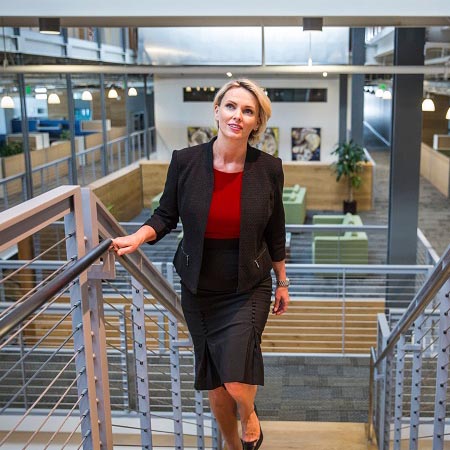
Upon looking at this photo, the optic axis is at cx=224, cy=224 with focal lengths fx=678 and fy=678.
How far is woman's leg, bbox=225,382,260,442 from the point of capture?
1.47 metres

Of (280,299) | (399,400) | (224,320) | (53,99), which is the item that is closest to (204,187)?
(224,320)

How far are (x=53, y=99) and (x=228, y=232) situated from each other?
6.32 metres

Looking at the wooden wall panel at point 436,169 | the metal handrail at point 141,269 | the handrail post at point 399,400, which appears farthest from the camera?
the wooden wall panel at point 436,169

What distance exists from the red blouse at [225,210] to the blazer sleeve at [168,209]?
103 mm

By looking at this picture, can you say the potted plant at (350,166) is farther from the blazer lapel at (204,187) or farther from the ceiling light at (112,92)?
the blazer lapel at (204,187)

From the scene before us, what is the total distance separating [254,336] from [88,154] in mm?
7211

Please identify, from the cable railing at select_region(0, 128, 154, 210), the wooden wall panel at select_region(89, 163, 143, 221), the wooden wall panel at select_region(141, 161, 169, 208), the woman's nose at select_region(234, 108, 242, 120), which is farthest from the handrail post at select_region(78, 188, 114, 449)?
the wooden wall panel at select_region(141, 161, 169, 208)

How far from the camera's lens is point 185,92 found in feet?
34.7

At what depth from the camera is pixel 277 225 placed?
1.54 meters

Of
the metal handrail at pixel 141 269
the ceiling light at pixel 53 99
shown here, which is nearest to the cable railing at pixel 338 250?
the ceiling light at pixel 53 99

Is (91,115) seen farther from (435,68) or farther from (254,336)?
(254,336)

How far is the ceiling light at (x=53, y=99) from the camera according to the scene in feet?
23.8
